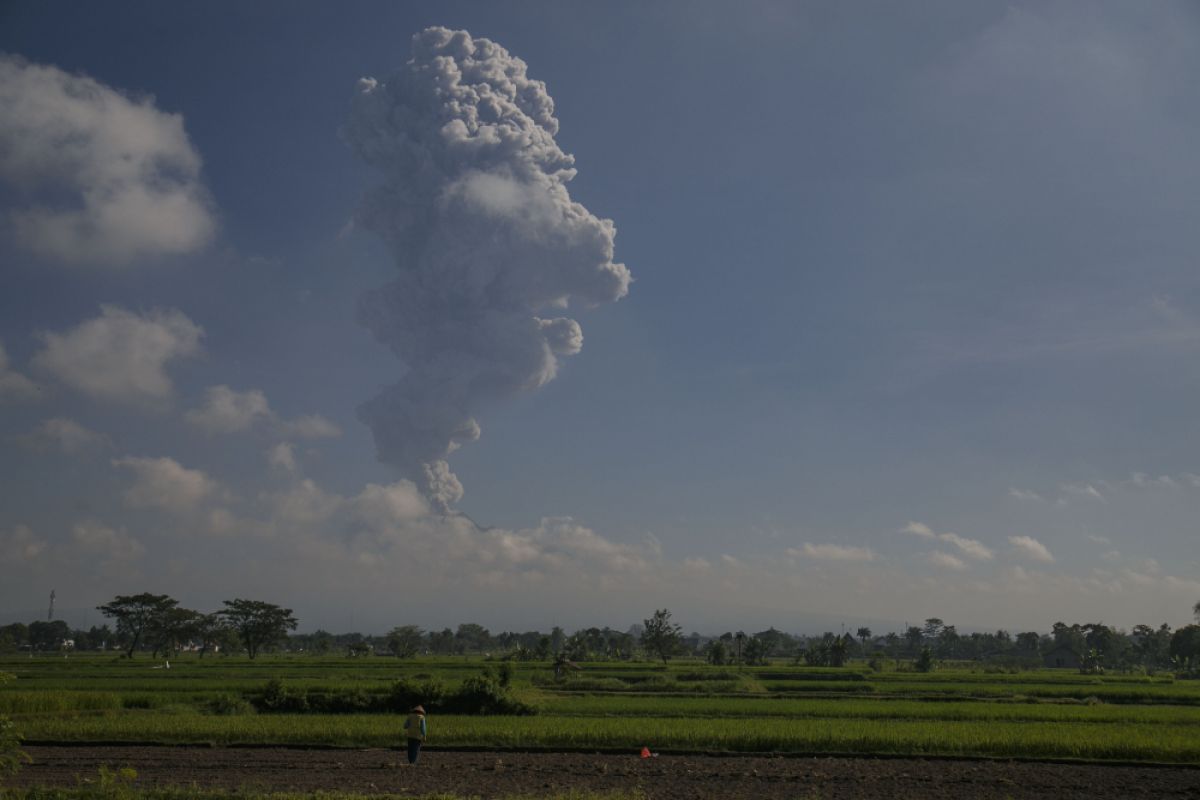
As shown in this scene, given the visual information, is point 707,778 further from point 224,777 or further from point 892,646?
point 892,646

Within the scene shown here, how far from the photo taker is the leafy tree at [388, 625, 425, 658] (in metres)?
113

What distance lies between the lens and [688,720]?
3075 cm

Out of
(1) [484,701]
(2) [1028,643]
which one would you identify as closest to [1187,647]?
(2) [1028,643]

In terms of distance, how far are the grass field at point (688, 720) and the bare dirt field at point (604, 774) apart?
140cm

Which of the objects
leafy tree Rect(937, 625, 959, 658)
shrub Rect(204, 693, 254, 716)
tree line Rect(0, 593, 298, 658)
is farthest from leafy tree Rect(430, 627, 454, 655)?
shrub Rect(204, 693, 254, 716)

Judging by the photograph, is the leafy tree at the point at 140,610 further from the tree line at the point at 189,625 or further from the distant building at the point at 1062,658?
the distant building at the point at 1062,658

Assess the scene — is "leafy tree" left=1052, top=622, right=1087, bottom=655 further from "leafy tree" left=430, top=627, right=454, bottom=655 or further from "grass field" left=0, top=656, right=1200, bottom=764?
"leafy tree" left=430, top=627, right=454, bottom=655

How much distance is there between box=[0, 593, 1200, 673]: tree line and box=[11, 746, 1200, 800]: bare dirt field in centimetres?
3293

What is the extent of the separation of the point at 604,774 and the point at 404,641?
342 feet

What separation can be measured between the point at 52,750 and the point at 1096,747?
3393cm

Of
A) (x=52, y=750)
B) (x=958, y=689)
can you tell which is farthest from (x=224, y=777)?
(x=958, y=689)

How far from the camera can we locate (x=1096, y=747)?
25.9m

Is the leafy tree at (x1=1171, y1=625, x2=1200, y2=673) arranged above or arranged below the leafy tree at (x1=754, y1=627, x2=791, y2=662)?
above

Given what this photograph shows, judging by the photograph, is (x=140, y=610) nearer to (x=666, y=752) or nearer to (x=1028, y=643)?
(x=666, y=752)
